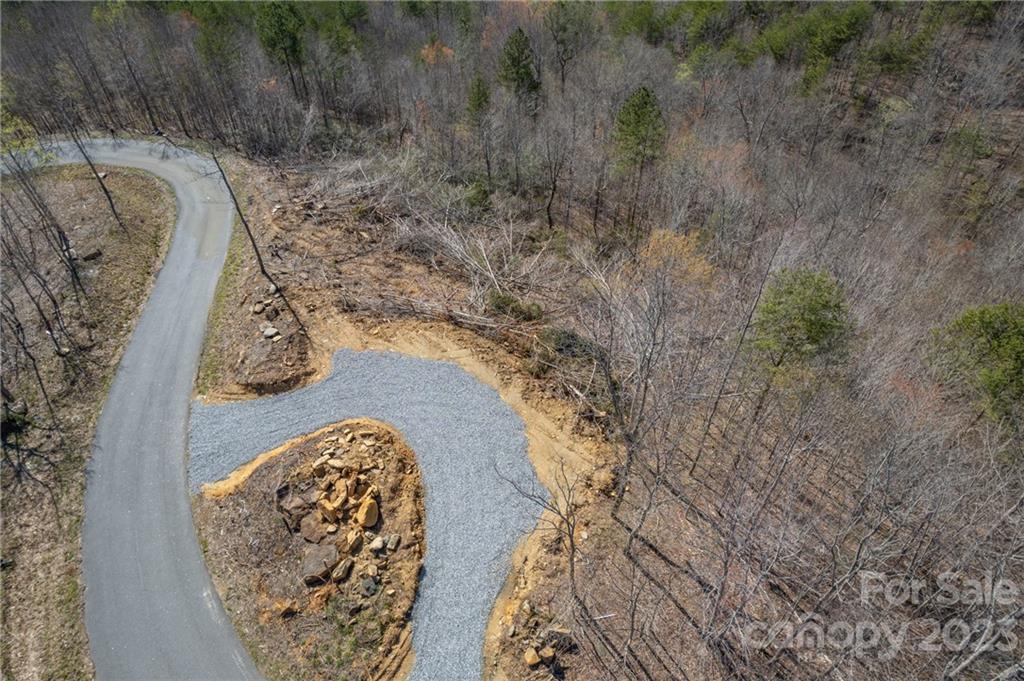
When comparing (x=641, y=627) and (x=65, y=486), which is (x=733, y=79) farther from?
(x=65, y=486)

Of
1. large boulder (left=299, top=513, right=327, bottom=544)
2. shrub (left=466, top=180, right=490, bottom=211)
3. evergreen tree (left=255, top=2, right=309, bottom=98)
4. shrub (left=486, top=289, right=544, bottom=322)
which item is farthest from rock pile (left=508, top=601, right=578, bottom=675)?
evergreen tree (left=255, top=2, right=309, bottom=98)

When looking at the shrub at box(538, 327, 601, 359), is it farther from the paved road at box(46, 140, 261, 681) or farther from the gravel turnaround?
the paved road at box(46, 140, 261, 681)

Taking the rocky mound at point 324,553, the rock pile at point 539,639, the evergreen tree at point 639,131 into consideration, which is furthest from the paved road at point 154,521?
the evergreen tree at point 639,131

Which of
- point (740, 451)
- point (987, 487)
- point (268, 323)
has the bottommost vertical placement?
point (740, 451)

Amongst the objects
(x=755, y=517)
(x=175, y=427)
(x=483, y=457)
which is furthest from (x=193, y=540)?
(x=755, y=517)

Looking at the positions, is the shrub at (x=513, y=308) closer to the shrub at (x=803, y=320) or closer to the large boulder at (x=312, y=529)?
the shrub at (x=803, y=320)

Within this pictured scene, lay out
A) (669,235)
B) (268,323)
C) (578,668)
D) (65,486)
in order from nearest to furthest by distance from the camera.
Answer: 1. (578,668)
2. (65,486)
3. (268,323)
4. (669,235)
